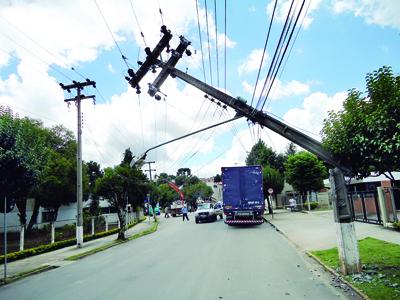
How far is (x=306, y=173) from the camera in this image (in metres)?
38.9

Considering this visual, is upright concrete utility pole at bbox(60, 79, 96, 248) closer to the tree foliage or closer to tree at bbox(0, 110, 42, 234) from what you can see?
tree at bbox(0, 110, 42, 234)

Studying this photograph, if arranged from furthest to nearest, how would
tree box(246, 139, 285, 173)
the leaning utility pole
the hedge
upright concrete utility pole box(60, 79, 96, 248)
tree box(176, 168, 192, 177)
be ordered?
tree box(176, 168, 192, 177) < tree box(246, 139, 285, 173) < upright concrete utility pole box(60, 79, 96, 248) < the hedge < the leaning utility pole

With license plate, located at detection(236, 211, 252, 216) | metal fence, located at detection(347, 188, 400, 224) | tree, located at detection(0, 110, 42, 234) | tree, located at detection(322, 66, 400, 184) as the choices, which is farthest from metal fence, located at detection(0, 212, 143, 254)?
metal fence, located at detection(347, 188, 400, 224)

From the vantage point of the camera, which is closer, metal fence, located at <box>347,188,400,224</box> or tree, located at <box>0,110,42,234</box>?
tree, located at <box>0,110,42,234</box>

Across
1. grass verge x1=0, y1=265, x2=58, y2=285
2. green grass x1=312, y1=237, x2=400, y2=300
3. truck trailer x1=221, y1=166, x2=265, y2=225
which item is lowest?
grass verge x1=0, y1=265, x2=58, y2=285

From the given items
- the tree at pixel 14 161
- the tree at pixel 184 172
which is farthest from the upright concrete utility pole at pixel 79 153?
the tree at pixel 184 172

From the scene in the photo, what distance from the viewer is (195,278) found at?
890 centimetres

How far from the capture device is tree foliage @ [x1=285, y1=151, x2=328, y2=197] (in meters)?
39.0

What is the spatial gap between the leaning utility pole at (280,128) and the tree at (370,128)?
63cm

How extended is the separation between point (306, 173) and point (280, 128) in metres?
30.2

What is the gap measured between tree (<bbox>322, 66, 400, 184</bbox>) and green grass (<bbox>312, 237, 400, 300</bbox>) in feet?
7.27

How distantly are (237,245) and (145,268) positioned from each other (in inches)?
205

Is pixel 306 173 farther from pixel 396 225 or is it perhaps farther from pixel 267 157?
pixel 396 225

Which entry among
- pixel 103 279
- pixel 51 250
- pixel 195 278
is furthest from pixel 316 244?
pixel 51 250
